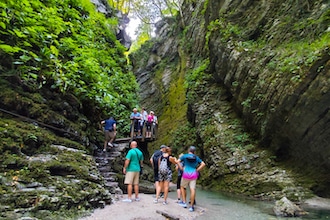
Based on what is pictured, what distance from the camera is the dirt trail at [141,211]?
225 inches

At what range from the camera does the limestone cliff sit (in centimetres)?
899

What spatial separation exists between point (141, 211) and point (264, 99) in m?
7.69

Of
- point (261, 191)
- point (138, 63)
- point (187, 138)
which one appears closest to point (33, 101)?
point (261, 191)

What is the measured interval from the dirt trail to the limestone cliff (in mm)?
4528

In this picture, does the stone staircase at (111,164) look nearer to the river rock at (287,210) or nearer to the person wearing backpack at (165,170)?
the person wearing backpack at (165,170)

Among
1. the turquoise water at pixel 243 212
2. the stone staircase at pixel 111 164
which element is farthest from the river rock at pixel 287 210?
the stone staircase at pixel 111 164

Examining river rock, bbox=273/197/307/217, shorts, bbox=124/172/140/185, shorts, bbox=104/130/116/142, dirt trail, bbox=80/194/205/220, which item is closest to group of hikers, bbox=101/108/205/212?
shorts, bbox=124/172/140/185

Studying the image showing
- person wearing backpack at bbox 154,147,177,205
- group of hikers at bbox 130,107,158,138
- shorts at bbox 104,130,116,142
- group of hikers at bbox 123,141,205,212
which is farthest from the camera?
group of hikers at bbox 130,107,158,138

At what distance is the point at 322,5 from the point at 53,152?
1106 centimetres

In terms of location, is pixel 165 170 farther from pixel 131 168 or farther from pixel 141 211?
pixel 141 211

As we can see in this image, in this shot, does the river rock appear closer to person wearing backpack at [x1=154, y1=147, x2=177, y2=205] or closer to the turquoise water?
the turquoise water

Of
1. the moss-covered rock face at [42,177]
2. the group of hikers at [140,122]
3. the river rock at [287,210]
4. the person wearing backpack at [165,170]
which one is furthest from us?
the group of hikers at [140,122]

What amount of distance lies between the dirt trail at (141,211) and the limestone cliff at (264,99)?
14.9 feet

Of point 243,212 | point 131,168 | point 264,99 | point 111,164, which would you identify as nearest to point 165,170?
point 131,168
